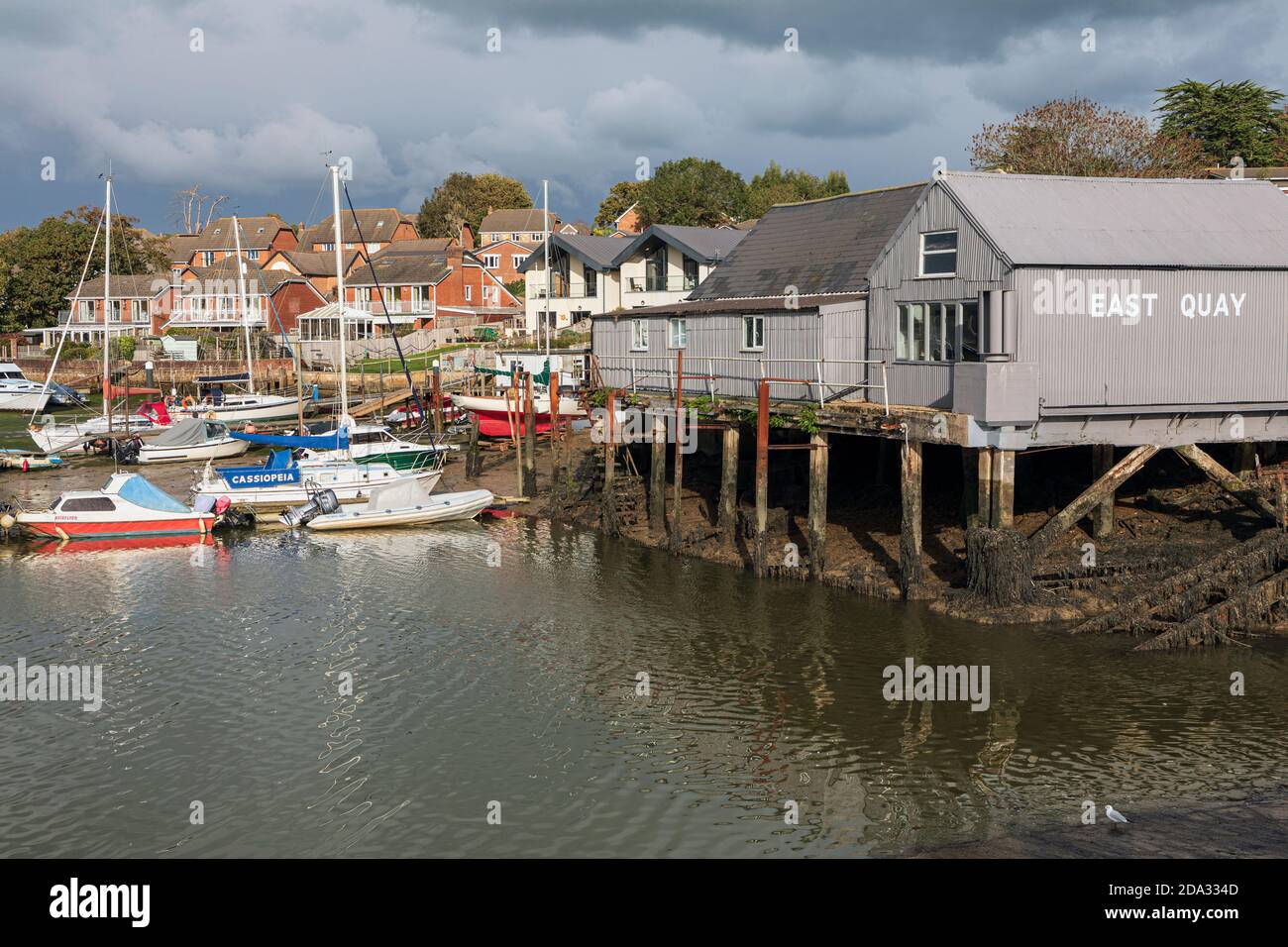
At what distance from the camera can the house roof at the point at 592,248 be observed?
2879 inches

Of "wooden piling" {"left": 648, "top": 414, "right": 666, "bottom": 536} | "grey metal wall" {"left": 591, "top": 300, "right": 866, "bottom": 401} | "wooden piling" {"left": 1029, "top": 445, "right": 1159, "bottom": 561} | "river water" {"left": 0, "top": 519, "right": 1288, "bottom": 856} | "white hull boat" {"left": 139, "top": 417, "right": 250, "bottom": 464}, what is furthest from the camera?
"white hull boat" {"left": 139, "top": 417, "right": 250, "bottom": 464}

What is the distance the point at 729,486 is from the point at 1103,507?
10.2 meters

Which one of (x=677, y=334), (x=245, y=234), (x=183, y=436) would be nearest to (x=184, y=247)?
(x=245, y=234)

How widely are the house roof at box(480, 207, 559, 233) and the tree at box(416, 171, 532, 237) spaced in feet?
11.6

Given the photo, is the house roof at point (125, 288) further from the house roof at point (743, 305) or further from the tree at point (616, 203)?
the house roof at point (743, 305)

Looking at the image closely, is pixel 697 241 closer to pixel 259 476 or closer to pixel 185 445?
pixel 185 445

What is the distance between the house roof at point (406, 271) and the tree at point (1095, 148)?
2308 inches

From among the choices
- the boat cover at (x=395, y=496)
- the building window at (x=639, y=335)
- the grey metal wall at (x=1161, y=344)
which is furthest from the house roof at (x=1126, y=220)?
the boat cover at (x=395, y=496)

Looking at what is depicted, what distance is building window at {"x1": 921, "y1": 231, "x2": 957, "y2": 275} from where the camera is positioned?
2973cm

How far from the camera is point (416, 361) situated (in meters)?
84.6

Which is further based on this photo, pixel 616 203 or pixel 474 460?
pixel 616 203

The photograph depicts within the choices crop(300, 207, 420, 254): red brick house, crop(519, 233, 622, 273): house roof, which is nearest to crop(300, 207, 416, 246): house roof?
crop(300, 207, 420, 254): red brick house

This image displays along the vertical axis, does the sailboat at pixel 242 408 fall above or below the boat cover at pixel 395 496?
above

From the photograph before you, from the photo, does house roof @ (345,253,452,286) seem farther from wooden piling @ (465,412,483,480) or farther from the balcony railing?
wooden piling @ (465,412,483,480)
